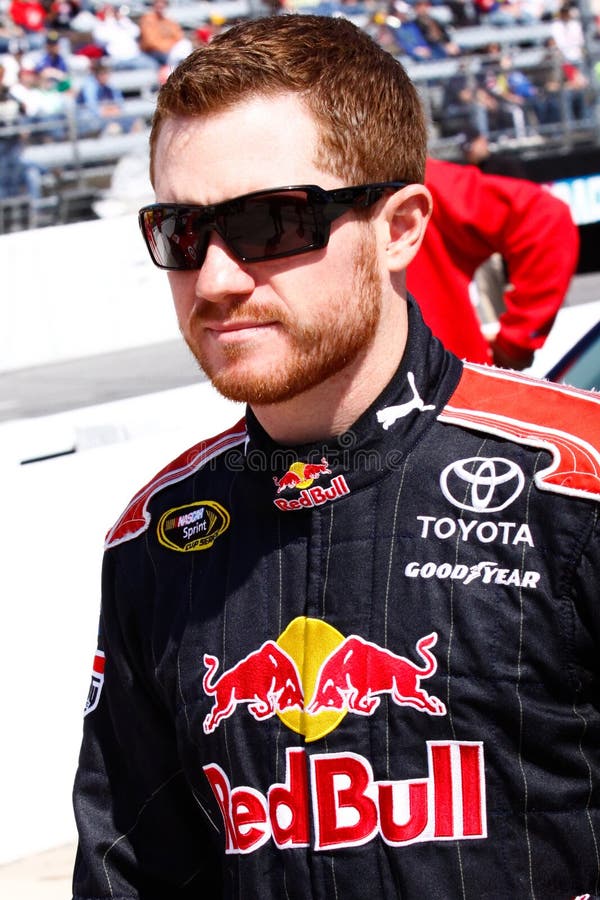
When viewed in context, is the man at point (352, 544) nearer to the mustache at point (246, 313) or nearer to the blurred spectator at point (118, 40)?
the mustache at point (246, 313)

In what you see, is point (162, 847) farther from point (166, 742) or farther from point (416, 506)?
point (416, 506)

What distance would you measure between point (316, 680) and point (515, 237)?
3.19m

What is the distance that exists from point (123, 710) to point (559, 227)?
3.21m

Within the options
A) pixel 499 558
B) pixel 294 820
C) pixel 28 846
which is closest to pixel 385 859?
pixel 294 820

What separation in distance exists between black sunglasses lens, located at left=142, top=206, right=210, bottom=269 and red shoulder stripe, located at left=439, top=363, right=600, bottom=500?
14.2 inches

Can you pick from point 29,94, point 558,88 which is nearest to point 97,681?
point 29,94

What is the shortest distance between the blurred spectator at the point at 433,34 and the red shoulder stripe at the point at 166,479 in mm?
15805

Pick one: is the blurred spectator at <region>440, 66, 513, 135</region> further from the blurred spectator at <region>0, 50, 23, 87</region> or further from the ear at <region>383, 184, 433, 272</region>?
the ear at <region>383, 184, 433, 272</region>

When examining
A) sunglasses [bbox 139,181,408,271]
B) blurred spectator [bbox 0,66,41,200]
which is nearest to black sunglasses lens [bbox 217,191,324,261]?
sunglasses [bbox 139,181,408,271]

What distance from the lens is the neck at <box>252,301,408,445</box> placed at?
1551 millimetres

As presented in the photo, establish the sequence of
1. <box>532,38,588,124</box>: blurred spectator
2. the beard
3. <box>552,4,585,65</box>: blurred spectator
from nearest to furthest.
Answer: the beard, <box>532,38,588,124</box>: blurred spectator, <box>552,4,585,65</box>: blurred spectator

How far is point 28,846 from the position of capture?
3.99 m

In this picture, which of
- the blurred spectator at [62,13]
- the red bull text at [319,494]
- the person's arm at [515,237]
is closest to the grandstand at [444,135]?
the blurred spectator at [62,13]

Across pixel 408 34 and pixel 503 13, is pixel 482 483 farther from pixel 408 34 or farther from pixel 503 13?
pixel 503 13
